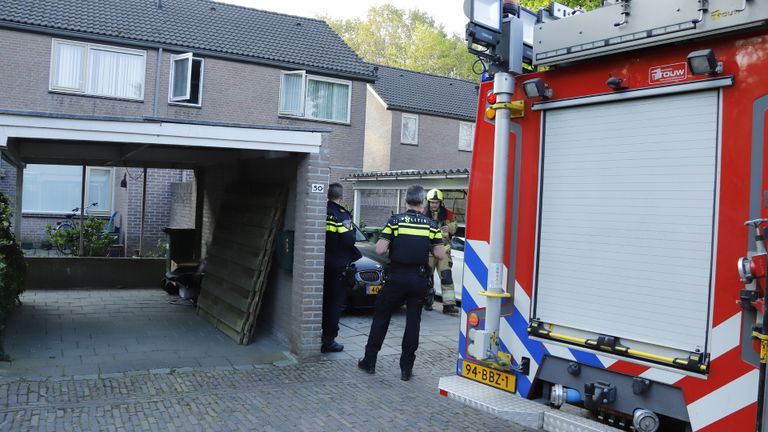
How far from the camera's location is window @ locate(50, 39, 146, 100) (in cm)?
1656

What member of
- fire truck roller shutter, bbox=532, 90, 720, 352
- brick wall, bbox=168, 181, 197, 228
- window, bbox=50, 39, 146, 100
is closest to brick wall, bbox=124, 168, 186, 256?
brick wall, bbox=168, 181, 197, 228

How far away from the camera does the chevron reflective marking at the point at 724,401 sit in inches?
123

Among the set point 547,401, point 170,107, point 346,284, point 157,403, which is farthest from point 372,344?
point 170,107

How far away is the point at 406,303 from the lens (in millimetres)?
6426

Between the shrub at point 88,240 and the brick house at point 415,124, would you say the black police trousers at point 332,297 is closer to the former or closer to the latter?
the shrub at point 88,240

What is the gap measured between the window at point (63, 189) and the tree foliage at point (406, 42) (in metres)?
27.7

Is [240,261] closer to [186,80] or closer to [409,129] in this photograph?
[186,80]

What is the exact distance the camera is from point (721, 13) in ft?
10.6

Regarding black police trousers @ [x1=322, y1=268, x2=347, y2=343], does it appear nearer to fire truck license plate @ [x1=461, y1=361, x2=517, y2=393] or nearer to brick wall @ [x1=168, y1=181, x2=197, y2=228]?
fire truck license plate @ [x1=461, y1=361, x2=517, y2=393]

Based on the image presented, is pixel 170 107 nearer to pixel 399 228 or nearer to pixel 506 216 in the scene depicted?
pixel 399 228

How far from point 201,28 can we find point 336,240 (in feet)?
46.1

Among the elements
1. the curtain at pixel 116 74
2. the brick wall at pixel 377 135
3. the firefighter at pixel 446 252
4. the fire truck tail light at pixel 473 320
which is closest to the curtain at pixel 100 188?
the curtain at pixel 116 74

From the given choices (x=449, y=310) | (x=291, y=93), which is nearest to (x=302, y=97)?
(x=291, y=93)

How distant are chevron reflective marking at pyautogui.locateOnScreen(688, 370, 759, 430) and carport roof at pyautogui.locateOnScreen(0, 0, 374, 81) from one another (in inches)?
676
